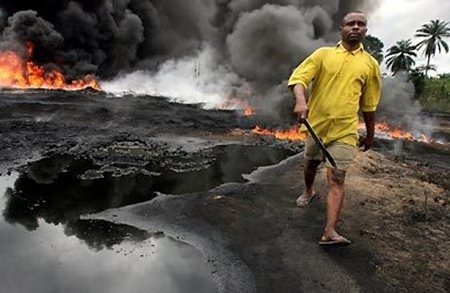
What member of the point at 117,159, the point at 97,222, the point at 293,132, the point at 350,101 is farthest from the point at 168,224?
the point at 293,132

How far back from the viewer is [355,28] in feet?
11.2

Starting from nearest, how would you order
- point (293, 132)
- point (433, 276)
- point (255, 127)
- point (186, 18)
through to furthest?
point (433, 276) < point (293, 132) < point (255, 127) < point (186, 18)

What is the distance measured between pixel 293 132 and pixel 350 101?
8856 mm

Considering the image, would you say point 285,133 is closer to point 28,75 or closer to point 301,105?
point 301,105

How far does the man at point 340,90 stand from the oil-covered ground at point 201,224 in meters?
0.55

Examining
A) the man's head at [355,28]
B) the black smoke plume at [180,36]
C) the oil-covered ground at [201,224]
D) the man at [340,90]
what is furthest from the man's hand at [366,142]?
the black smoke plume at [180,36]

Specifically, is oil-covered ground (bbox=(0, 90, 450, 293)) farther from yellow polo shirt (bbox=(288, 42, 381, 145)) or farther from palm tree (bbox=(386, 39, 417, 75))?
palm tree (bbox=(386, 39, 417, 75))

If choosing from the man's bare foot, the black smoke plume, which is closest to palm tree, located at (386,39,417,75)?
the black smoke plume

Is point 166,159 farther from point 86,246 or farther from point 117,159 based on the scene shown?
point 86,246

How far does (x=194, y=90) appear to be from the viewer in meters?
28.4

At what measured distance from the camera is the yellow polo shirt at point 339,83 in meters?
3.46

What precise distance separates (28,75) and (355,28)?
964 inches

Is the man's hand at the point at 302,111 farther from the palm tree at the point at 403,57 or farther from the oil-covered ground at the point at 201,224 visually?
the palm tree at the point at 403,57

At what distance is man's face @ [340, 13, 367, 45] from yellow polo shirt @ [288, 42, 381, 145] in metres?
0.10
